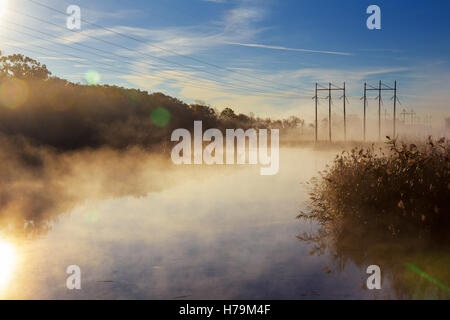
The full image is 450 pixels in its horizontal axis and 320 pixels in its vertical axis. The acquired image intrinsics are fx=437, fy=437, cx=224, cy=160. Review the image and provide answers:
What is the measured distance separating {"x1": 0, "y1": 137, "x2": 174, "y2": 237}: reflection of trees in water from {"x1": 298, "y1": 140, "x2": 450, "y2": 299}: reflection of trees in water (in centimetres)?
913

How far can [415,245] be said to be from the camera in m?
10.8

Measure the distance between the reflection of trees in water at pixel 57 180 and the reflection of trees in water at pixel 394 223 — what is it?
9.13 m

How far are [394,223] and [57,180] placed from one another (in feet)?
67.1

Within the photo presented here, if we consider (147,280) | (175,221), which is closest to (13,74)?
(175,221)

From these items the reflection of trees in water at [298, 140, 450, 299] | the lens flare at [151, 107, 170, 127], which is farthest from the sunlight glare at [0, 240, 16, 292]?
the lens flare at [151, 107, 170, 127]

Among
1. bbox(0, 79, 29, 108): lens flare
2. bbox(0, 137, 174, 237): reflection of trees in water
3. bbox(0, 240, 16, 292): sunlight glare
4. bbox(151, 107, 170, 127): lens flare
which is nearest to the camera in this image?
bbox(0, 240, 16, 292): sunlight glare

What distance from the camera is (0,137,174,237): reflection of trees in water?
16312 mm

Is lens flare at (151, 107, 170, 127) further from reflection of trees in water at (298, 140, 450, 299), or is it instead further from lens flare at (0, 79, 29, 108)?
reflection of trees in water at (298, 140, 450, 299)

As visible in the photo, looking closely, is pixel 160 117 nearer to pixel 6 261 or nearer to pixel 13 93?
pixel 13 93

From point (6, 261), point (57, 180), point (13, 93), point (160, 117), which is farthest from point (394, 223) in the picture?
point (160, 117)

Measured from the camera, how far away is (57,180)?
2598 cm

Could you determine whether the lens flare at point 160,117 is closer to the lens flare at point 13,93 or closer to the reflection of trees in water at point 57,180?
the reflection of trees in water at point 57,180

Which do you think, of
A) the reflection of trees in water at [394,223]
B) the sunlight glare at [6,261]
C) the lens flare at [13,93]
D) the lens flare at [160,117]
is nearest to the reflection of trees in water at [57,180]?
the sunlight glare at [6,261]
